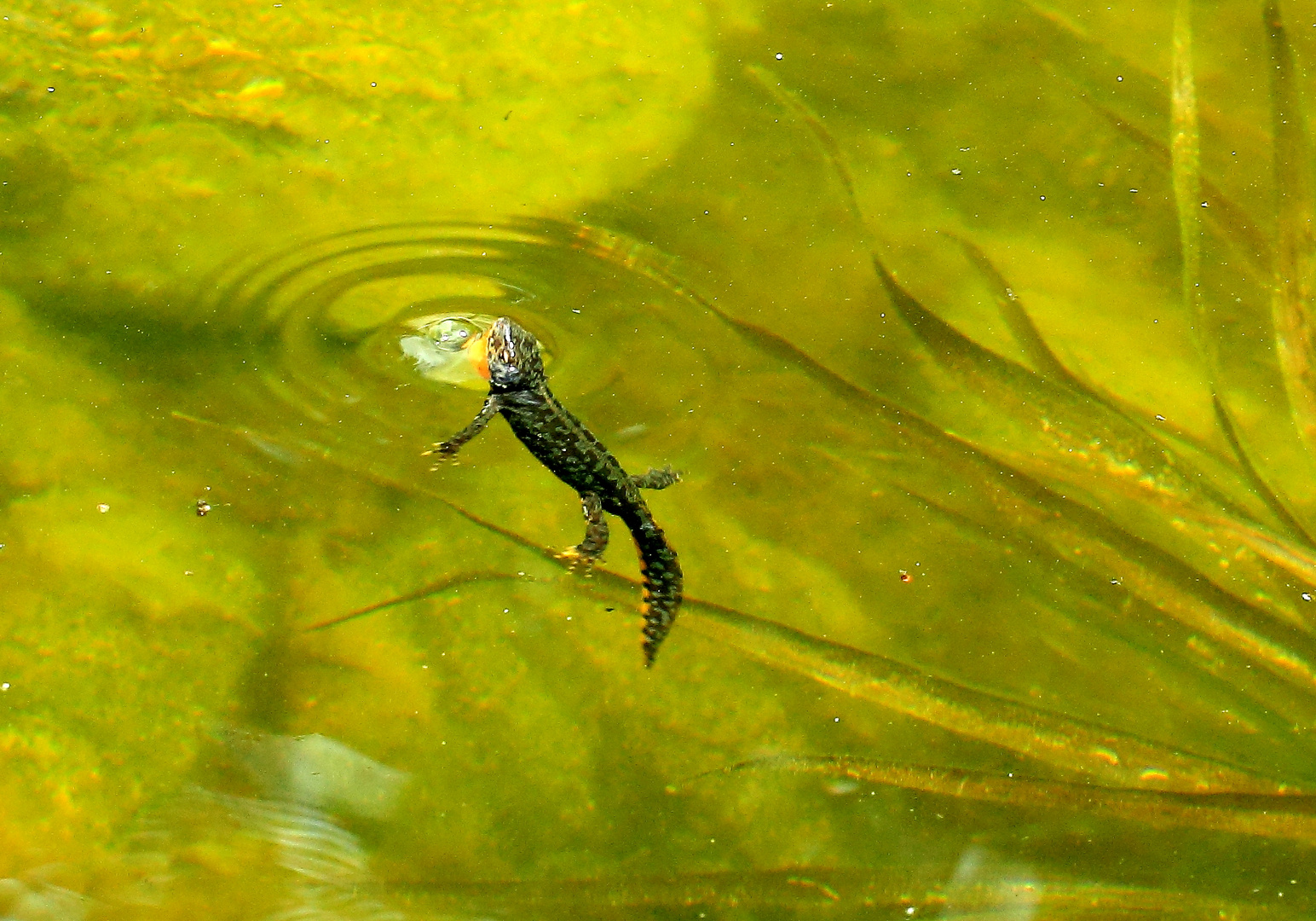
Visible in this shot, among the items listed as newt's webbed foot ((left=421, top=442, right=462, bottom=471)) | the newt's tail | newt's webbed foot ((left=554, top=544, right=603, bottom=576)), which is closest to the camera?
the newt's tail

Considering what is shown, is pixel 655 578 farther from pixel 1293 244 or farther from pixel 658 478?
pixel 1293 244

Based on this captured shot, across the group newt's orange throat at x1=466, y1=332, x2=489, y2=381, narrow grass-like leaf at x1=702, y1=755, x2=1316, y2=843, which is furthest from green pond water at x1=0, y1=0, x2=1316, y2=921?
newt's orange throat at x1=466, y1=332, x2=489, y2=381

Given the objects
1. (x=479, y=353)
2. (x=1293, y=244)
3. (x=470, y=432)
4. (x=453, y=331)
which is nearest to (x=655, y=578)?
(x=470, y=432)

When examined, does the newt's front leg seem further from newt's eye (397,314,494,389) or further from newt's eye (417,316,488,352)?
newt's eye (417,316,488,352)

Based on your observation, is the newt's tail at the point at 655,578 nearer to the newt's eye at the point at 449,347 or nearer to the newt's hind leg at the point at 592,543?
the newt's hind leg at the point at 592,543

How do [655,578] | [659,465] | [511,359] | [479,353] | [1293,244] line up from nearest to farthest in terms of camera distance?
[655,578] < [511,359] < [659,465] < [479,353] < [1293,244]

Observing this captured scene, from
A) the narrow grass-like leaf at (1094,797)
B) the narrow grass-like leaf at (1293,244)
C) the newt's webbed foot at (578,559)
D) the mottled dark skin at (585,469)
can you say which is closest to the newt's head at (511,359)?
the mottled dark skin at (585,469)

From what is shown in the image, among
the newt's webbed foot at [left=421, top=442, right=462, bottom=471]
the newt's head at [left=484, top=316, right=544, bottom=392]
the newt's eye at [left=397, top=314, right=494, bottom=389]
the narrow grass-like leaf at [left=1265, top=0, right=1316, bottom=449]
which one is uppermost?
the narrow grass-like leaf at [left=1265, top=0, right=1316, bottom=449]

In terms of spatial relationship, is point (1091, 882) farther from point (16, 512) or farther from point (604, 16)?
point (604, 16)
